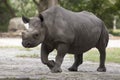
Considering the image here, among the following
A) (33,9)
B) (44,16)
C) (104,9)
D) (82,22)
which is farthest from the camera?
(33,9)

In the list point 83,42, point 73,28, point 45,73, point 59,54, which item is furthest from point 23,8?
point 45,73

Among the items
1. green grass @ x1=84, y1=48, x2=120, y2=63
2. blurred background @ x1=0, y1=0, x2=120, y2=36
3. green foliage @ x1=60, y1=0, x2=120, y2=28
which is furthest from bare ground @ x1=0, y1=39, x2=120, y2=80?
green foliage @ x1=60, y1=0, x2=120, y2=28

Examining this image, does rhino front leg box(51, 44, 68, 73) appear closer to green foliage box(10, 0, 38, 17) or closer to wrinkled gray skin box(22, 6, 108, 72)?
wrinkled gray skin box(22, 6, 108, 72)

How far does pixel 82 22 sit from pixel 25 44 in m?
2.20

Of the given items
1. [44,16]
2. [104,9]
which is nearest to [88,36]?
[44,16]

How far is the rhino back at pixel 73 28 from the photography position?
39.8 ft

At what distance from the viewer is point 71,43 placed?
12.4 meters

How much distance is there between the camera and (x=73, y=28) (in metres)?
12.5

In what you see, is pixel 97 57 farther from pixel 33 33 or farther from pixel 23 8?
pixel 23 8

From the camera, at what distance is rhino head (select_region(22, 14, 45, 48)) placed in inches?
449

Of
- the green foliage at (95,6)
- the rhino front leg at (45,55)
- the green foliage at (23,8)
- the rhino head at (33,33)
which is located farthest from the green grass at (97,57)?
the green foliage at (23,8)

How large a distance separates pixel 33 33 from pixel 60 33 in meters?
0.83

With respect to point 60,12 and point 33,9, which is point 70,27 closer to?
point 60,12

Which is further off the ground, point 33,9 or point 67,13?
point 67,13
